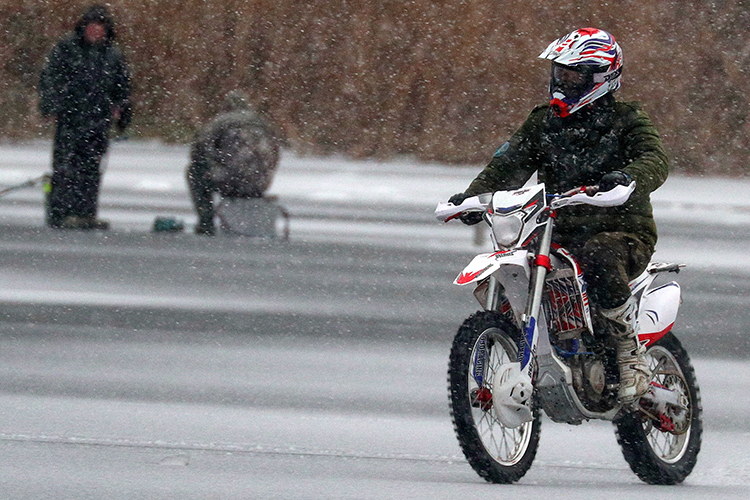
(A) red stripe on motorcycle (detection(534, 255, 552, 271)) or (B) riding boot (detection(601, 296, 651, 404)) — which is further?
(B) riding boot (detection(601, 296, 651, 404))

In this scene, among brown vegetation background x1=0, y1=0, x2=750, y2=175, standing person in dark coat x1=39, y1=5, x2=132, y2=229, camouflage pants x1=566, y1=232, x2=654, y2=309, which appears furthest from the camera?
brown vegetation background x1=0, y1=0, x2=750, y2=175

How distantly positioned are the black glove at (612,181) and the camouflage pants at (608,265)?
325 millimetres

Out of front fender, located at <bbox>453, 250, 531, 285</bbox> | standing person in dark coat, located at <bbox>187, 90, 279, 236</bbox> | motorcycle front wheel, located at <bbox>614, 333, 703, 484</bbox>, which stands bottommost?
standing person in dark coat, located at <bbox>187, 90, 279, 236</bbox>

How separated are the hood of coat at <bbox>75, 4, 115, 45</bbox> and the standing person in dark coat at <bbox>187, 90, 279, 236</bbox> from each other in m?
1.33

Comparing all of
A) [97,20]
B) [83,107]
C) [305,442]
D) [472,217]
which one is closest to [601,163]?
[472,217]

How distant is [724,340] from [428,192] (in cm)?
850

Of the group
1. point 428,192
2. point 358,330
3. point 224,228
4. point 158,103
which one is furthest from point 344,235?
point 158,103

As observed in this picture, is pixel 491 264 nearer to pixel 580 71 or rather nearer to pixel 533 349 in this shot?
pixel 533 349

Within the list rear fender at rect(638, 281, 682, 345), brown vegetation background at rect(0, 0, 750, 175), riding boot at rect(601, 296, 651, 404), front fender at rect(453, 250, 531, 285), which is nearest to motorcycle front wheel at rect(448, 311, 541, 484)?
front fender at rect(453, 250, 531, 285)

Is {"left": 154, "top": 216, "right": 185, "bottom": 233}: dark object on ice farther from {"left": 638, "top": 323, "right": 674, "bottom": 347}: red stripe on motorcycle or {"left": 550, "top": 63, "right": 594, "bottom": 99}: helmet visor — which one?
{"left": 550, "top": 63, "right": 594, "bottom": 99}: helmet visor

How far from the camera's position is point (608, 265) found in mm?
5832

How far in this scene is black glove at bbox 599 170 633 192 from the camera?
5.58 meters

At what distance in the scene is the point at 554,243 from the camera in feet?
19.4

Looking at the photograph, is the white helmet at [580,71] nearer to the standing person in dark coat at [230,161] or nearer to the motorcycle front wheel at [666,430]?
the motorcycle front wheel at [666,430]
